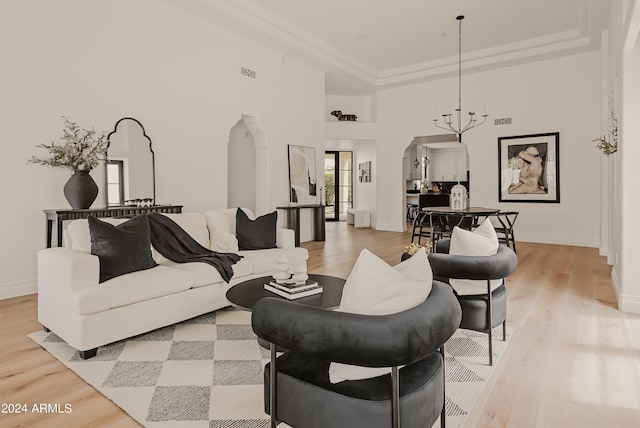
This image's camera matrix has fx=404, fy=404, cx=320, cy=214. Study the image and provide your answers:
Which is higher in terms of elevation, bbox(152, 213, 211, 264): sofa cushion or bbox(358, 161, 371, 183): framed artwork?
bbox(358, 161, 371, 183): framed artwork

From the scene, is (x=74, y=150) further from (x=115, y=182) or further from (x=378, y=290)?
(x=378, y=290)

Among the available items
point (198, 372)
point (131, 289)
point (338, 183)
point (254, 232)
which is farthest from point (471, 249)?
point (338, 183)

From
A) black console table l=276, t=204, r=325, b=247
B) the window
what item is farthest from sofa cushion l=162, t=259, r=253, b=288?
black console table l=276, t=204, r=325, b=247

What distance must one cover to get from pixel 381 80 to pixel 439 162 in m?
6.38

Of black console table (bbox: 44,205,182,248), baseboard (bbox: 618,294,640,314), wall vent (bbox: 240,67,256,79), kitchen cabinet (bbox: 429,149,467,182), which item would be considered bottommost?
baseboard (bbox: 618,294,640,314)

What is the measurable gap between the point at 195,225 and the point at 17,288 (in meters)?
2.01

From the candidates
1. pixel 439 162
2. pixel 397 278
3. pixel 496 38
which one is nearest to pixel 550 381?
pixel 397 278

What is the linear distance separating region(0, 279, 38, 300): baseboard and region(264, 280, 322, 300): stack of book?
124 inches

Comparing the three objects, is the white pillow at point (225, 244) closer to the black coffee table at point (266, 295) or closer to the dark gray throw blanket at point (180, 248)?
the dark gray throw blanket at point (180, 248)

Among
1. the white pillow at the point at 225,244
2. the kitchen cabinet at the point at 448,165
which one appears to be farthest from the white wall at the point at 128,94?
the kitchen cabinet at the point at 448,165

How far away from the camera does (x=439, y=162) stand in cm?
1489

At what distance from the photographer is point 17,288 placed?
427 centimetres

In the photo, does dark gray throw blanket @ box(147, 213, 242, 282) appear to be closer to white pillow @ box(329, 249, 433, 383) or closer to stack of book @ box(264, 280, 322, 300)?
stack of book @ box(264, 280, 322, 300)

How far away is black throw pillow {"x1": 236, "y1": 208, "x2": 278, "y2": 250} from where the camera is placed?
4473mm
